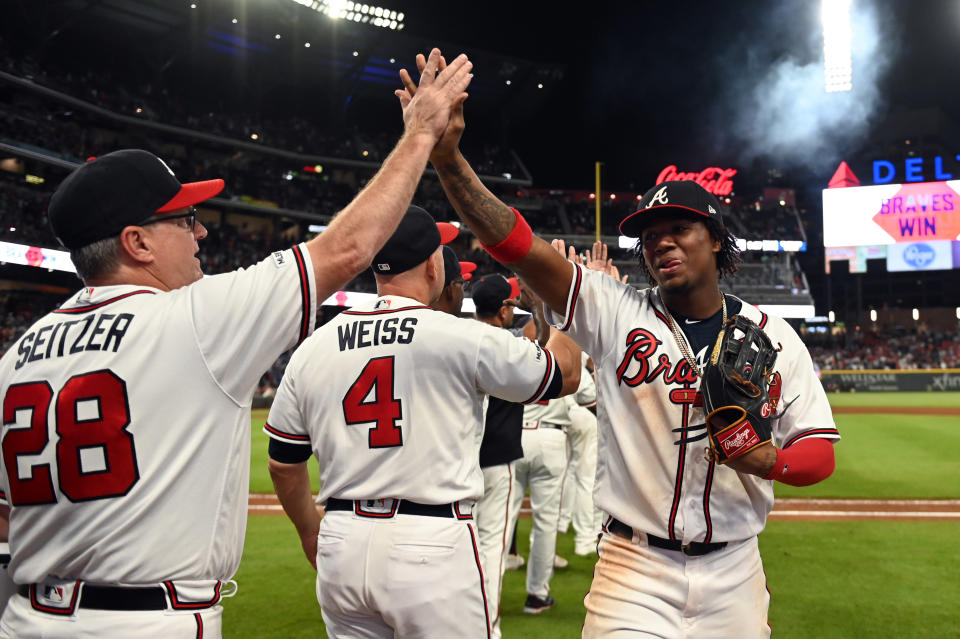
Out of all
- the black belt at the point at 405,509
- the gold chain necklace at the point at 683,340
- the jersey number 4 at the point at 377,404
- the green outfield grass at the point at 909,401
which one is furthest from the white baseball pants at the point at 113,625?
the green outfield grass at the point at 909,401

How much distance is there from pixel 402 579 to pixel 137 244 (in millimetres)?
1414

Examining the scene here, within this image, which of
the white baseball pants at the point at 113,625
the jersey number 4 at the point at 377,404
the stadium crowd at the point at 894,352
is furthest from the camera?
the stadium crowd at the point at 894,352

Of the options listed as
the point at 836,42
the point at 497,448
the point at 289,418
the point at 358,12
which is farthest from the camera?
the point at 836,42

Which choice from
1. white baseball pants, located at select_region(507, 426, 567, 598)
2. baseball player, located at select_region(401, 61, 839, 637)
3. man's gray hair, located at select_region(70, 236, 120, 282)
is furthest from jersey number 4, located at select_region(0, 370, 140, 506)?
white baseball pants, located at select_region(507, 426, 567, 598)

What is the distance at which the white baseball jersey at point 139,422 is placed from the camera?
6.00 feet

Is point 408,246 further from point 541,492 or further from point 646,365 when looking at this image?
point 541,492

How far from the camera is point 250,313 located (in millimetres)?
1892

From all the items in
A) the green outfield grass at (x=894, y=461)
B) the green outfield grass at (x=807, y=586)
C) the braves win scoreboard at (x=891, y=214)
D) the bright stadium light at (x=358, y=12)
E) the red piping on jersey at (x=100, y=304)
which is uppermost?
the bright stadium light at (x=358, y=12)

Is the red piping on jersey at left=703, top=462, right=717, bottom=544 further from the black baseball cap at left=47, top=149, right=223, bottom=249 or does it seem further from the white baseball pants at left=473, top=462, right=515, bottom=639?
the white baseball pants at left=473, top=462, right=515, bottom=639

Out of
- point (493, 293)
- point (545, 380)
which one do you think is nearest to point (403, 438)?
point (545, 380)

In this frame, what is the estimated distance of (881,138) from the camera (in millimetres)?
65188

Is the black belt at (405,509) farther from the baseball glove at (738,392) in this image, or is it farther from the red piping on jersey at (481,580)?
the baseball glove at (738,392)

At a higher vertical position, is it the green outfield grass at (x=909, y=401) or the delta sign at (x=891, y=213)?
the delta sign at (x=891, y=213)

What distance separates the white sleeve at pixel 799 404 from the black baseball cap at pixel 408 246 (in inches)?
59.9
